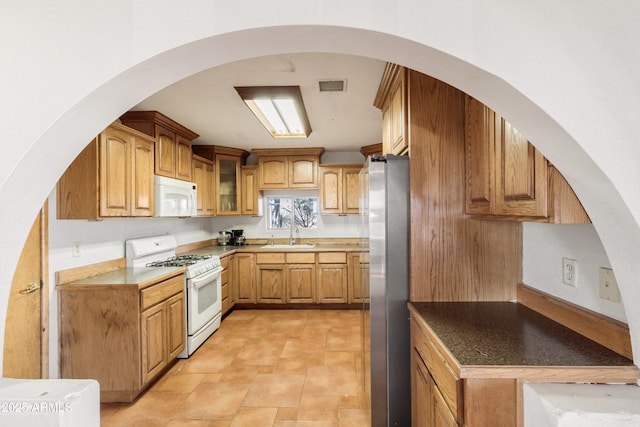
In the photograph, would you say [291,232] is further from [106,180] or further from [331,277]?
[106,180]

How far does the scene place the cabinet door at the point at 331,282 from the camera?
14.7ft

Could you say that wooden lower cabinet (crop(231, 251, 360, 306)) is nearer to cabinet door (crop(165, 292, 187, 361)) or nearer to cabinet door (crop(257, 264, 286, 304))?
cabinet door (crop(257, 264, 286, 304))

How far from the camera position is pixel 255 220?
5.16 meters

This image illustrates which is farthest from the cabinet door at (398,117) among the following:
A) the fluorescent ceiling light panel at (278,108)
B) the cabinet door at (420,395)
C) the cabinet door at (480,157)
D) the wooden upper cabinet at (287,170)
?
the wooden upper cabinet at (287,170)

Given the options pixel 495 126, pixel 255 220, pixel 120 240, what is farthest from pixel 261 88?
pixel 255 220

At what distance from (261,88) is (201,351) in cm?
259

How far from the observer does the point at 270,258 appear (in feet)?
14.8

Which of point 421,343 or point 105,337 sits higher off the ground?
point 421,343

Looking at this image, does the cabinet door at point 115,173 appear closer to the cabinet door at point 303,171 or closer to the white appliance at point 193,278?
the white appliance at point 193,278

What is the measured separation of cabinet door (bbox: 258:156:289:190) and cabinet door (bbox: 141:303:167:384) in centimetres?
252

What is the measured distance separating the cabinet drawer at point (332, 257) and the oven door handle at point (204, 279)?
4.66 feet

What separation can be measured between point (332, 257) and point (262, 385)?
85.3 inches

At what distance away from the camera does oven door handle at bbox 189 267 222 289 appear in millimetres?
3104

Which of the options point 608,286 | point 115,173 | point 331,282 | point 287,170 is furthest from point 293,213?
point 608,286
